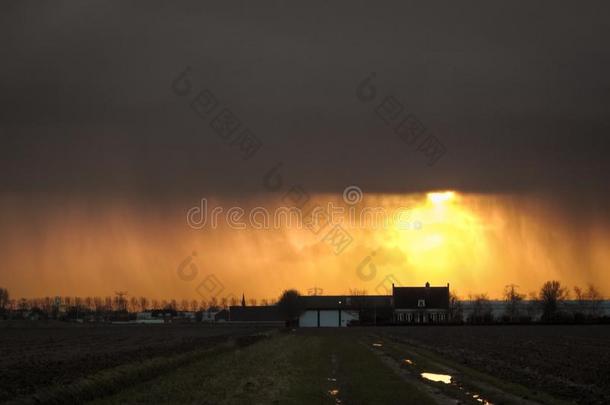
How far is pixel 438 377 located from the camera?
121 ft

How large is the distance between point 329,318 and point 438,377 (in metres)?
154

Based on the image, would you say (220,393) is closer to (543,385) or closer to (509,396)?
(509,396)

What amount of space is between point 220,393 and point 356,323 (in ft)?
470

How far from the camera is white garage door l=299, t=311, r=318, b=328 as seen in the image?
7362 inches

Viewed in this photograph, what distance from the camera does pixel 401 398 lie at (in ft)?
91.7

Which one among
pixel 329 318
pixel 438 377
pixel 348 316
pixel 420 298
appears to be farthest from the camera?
pixel 420 298

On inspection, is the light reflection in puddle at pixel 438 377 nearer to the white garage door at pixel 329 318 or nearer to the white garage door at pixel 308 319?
the white garage door at pixel 308 319

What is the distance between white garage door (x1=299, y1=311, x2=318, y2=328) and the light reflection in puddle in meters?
150

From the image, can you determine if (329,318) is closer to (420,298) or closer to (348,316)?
(348,316)

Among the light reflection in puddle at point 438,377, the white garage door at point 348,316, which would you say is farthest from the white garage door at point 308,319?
the light reflection in puddle at point 438,377

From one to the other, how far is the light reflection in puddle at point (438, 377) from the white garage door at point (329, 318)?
150614 mm

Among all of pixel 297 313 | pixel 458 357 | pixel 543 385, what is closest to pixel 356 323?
pixel 297 313

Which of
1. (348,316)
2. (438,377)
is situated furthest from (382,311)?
(438,377)

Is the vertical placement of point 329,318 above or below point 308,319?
above
